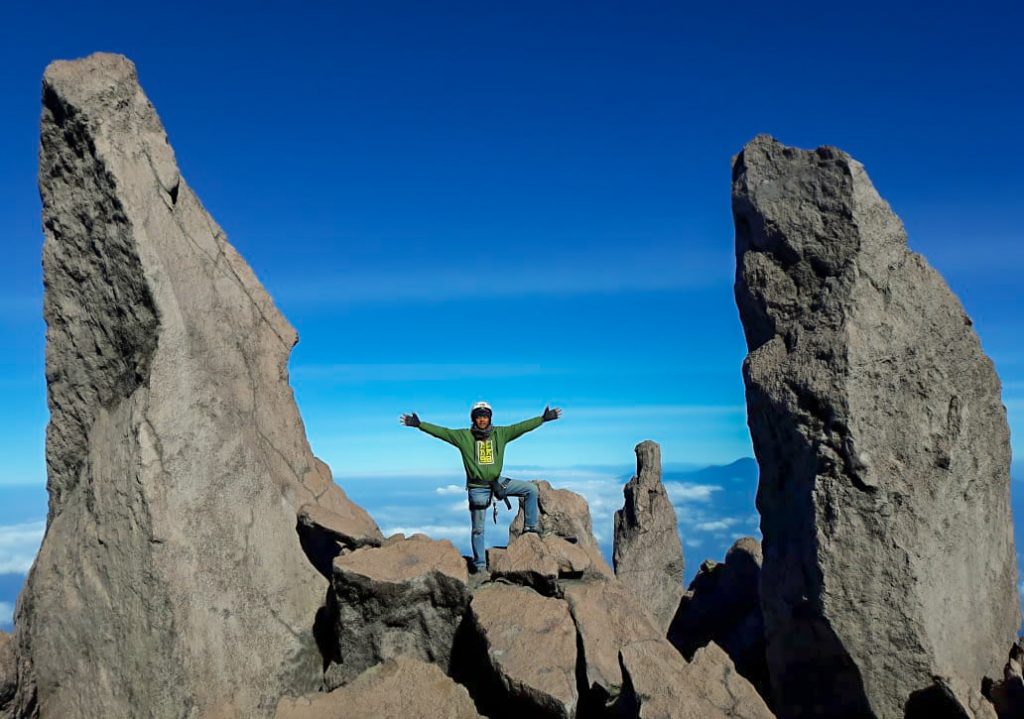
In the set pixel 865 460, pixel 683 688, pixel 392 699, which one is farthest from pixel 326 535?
pixel 865 460

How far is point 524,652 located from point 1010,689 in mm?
7008

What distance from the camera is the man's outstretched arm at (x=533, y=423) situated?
14.0 meters

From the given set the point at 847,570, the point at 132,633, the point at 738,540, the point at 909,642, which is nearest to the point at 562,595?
the point at 847,570

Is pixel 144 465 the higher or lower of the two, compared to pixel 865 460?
lower

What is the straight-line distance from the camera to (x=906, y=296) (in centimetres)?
1328

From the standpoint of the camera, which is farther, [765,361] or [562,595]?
[765,361]

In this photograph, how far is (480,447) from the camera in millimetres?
13773

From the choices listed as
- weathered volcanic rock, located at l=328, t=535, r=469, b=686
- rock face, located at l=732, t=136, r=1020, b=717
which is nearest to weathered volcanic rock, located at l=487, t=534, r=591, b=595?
weathered volcanic rock, located at l=328, t=535, r=469, b=686

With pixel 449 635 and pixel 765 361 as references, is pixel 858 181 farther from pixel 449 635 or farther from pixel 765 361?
pixel 449 635

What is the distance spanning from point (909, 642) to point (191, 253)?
11376 millimetres

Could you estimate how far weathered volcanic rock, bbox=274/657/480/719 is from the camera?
36.3 ft

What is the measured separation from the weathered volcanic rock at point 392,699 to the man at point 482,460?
93.0 inches

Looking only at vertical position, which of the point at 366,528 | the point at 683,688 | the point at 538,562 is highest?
the point at 366,528

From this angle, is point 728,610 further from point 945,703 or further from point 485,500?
point 485,500
